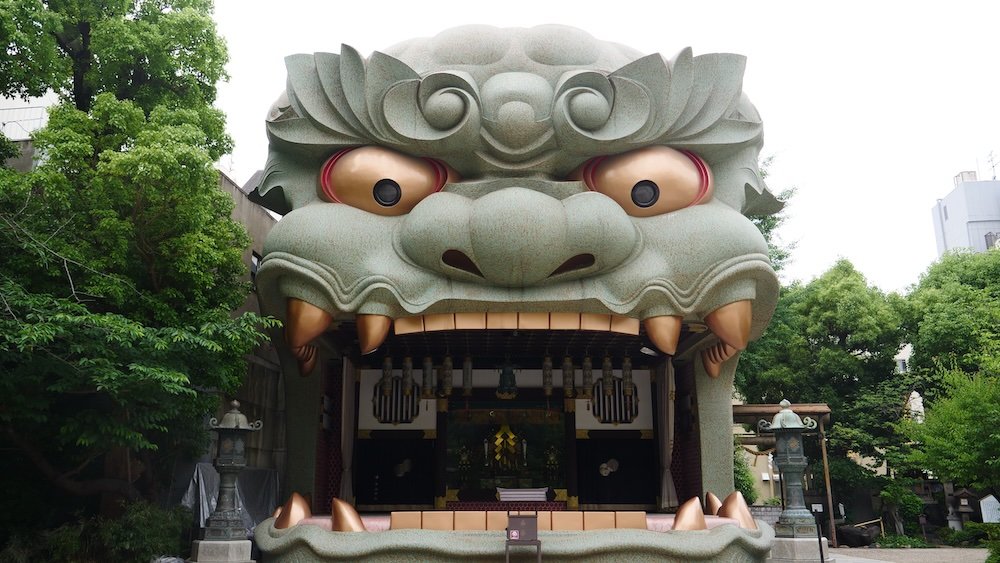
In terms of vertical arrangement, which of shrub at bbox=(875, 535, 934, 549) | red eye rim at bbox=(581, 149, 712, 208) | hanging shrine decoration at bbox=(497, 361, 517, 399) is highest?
red eye rim at bbox=(581, 149, 712, 208)

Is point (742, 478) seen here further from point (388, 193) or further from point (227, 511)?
point (388, 193)

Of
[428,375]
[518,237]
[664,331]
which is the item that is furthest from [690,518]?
[428,375]

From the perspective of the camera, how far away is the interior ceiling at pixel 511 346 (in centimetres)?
1092

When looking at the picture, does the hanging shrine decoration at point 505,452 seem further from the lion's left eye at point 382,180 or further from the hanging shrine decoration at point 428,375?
the lion's left eye at point 382,180

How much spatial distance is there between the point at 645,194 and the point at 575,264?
1.26 meters

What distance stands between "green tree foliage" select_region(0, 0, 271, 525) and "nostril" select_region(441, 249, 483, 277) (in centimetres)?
221

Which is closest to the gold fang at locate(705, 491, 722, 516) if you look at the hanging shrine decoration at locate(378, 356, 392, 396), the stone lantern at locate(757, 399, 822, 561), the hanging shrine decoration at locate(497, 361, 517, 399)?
the stone lantern at locate(757, 399, 822, 561)

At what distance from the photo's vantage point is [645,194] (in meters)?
9.32

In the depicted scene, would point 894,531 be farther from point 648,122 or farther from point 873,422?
point 648,122

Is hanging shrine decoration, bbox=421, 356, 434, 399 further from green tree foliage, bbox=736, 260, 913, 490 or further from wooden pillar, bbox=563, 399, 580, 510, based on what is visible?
green tree foliage, bbox=736, 260, 913, 490

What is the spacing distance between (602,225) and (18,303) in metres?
6.05

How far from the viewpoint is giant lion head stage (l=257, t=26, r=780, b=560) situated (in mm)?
8844

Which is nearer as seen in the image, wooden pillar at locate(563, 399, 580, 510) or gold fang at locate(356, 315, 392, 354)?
gold fang at locate(356, 315, 392, 354)

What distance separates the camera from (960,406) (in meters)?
17.6
